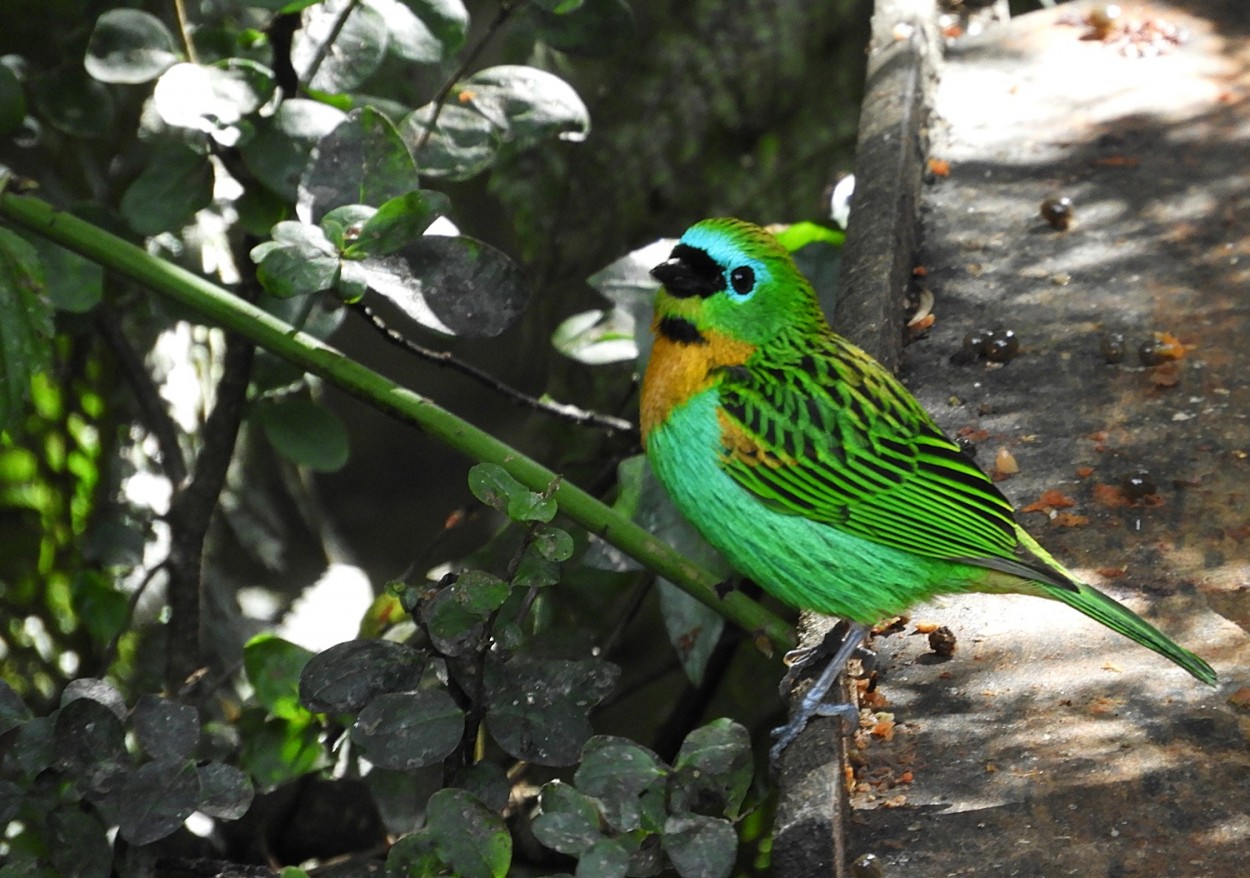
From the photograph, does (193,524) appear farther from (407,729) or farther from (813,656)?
(813,656)

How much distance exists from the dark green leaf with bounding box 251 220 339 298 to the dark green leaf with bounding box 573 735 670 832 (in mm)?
908

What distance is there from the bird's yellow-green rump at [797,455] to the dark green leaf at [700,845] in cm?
64

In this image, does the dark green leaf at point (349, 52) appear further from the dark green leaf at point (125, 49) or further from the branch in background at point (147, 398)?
the branch in background at point (147, 398)

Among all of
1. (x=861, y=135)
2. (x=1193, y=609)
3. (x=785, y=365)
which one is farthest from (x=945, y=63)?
(x=1193, y=609)

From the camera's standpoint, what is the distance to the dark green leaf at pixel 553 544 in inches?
77.5

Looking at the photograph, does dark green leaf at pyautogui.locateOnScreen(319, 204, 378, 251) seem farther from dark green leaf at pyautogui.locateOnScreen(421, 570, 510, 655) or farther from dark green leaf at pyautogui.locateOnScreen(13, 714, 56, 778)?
dark green leaf at pyautogui.locateOnScreen(13, 714, 56, 778)

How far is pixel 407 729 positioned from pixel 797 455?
0.91 m

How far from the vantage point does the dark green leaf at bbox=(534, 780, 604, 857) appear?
1867mm

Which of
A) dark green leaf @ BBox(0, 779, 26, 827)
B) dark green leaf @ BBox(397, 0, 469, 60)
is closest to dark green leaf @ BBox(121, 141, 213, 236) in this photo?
dark green leaf @ BBox(397, 0, 469, 60)

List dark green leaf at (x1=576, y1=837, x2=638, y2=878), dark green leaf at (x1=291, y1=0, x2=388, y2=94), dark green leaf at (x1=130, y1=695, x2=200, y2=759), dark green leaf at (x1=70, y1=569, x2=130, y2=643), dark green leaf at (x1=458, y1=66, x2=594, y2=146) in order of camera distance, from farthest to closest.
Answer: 1. dark green leaf at (x1=70, y1=569, x2=130, y2=643)
2. dark green leaf at (x1=458, y1=66, x2=594, y2=146)
3. dark green leaf at (x1=291, y1=0, x2=388, y2=94)
4. dark green leaf at (x1=130, y1=695, x2=200, y2=759)
5. dark green leaf at (x1=576, y1=837, x2=638, y2=878)

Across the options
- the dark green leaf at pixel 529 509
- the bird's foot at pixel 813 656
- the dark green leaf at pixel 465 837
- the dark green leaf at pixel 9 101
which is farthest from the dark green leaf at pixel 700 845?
the dark green leaf at pixel 9 101

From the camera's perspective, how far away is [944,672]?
2.39 m

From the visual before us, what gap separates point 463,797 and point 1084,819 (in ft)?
3.10

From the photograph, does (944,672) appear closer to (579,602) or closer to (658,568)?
(658,568)
